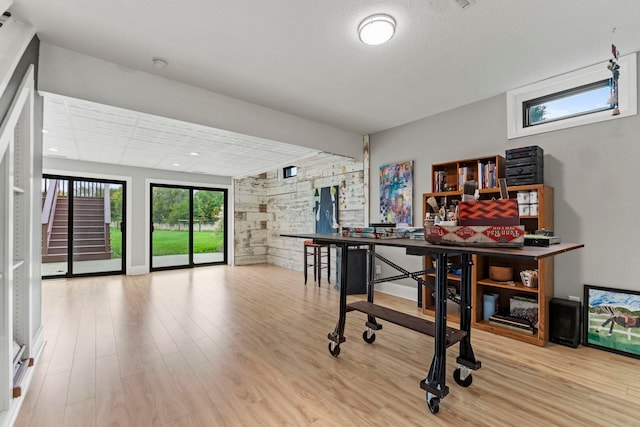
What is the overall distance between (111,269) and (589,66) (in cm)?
833

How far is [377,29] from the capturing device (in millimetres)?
2203

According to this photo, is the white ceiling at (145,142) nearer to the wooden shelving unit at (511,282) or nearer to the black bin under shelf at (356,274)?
the black bin under shelf at (356,274)

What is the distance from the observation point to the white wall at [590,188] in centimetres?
263

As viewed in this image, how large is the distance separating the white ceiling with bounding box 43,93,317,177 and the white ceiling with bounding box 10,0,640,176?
0.60 meters

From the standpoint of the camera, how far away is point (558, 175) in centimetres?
A: 303

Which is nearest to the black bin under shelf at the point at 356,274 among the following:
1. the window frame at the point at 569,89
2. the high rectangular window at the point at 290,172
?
the window frame at the point at 569,89

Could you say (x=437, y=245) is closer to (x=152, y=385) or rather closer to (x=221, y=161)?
(x=152, y=385)

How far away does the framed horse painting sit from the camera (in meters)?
2.52

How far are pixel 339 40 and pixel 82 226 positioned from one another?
21.1ft

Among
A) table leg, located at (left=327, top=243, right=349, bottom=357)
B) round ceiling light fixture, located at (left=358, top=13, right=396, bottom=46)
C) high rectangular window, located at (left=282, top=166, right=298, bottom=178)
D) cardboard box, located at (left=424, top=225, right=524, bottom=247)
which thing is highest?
round ceiling light fixture, located at (left=358, top=13, right=396, bottom=46)

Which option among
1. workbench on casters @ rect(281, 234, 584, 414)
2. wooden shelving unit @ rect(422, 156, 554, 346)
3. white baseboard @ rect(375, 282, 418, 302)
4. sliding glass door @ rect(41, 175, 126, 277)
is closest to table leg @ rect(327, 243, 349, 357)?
workbench on casters @ rect(281, 234, 584, 414)

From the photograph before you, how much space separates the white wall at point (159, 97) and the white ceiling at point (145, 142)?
0.38 feet

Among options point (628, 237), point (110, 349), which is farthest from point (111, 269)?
point (628, 237)

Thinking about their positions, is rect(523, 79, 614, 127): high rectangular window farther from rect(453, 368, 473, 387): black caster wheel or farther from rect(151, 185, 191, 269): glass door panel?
rect(151, 185, 191, 269): glass door panel
